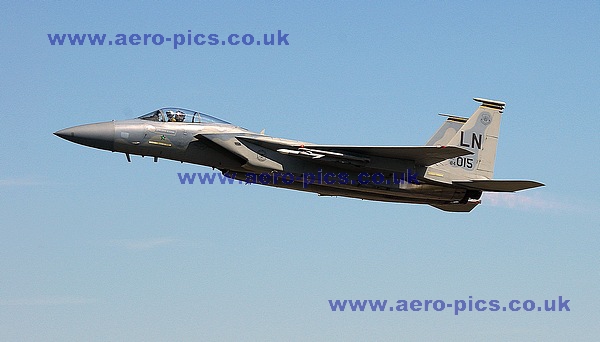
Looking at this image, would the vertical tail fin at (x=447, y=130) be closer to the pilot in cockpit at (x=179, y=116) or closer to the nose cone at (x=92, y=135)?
the pilot in cockpit at (x=179, y=116)

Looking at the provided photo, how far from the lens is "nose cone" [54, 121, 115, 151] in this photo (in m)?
25.1

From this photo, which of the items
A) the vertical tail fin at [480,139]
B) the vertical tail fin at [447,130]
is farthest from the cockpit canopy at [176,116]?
the vertical tail fin at [480,139]

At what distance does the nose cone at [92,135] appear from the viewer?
2506cm

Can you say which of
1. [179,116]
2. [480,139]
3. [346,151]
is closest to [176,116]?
[179,116]

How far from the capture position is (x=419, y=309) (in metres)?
26.5

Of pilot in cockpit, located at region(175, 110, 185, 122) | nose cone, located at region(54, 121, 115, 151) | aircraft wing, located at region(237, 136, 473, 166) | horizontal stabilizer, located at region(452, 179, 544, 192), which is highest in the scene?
pilot in cockpit, located at region(175, 110, 185, 122)

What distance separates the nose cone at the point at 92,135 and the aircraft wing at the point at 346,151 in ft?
10.7

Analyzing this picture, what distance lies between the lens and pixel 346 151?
2591 cm

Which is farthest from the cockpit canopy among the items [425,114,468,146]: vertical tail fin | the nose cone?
[425,114,468,146]: vertical tail fin

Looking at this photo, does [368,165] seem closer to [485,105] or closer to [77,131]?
[485,105]

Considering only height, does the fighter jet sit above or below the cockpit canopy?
below

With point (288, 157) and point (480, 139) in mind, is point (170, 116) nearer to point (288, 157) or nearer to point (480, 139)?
point (288, 157)

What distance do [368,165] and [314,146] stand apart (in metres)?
1.58

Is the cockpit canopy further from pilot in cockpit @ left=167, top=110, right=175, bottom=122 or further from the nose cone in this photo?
the nose cone
